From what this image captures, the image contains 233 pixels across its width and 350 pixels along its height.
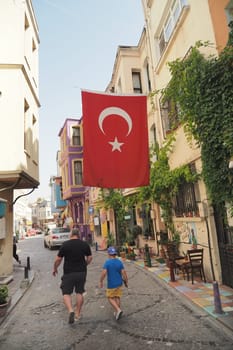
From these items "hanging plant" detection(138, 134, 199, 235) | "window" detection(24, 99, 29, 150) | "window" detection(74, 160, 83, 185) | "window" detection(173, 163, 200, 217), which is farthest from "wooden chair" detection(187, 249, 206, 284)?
"window" detection(74, 160, 83, 185)

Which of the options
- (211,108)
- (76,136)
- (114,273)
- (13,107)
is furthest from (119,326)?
(76,136)

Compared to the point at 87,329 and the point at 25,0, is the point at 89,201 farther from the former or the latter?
the point at 87,329

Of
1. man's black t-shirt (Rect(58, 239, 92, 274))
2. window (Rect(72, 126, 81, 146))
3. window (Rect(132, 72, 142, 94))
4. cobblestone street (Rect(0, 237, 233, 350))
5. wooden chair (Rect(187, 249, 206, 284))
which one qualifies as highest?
window (Rect(72, 126, 81, 146))

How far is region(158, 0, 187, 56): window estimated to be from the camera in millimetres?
8539

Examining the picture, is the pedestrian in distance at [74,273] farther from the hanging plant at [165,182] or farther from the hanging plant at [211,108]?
the hanging plant at [165,182]

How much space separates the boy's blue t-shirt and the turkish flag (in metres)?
1.77

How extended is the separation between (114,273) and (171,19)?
359 inches

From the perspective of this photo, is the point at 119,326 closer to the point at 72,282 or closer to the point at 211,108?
the point at 72,282

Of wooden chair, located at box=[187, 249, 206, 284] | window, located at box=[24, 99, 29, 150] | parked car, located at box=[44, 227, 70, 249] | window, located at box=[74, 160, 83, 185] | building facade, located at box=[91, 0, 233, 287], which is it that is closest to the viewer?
building facade, located at box=[91, 0, 233, 287]

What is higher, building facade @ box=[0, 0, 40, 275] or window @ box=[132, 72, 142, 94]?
window @ box=[132, 72, 142, 94]

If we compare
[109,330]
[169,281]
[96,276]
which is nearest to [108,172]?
[109,330]

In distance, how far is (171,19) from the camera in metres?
9.38

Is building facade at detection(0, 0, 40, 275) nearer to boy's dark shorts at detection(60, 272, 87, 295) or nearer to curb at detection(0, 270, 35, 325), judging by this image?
curb at detection(0, 270, 35, 325)

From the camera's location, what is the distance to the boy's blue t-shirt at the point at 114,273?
17.4 ft
